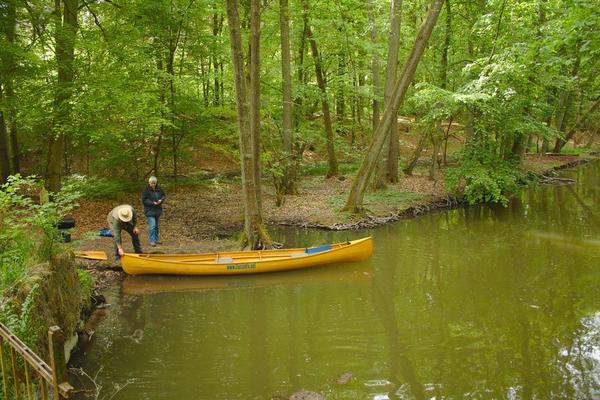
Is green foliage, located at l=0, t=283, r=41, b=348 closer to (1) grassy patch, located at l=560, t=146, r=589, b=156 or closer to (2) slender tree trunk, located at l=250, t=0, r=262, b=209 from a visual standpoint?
(2) slender tree trunk, located at l=250, t=0, r=262, b=209

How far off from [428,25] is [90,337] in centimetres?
1084

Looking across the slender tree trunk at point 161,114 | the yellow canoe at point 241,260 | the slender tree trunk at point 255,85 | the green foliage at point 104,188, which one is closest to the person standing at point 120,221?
the yellow canoe at point 241,260

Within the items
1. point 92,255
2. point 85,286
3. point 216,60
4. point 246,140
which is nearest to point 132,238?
point 92,255

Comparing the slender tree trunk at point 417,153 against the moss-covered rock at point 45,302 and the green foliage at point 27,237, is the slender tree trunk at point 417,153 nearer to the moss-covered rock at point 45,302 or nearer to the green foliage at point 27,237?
the moss-covered rock at point 45,302

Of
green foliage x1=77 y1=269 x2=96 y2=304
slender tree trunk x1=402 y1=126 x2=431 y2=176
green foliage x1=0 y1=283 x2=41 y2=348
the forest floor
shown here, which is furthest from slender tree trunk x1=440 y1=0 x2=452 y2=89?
green foliage x1=0 y1=283 x2=41 y2=348

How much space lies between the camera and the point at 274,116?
1758 centimetres

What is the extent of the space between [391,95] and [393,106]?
2.82 feet

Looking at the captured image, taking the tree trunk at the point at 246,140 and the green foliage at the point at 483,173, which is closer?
the tree trunk at the point at 246,140

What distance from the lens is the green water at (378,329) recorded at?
5.83m

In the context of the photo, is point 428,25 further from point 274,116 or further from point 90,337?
point 90,337

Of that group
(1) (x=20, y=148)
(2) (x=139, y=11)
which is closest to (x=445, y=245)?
(2) (x=139, y=11)

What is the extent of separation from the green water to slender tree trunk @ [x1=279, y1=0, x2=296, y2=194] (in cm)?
586

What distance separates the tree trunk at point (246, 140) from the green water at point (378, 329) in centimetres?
146

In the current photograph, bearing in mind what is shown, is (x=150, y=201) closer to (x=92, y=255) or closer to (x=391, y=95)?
(x=92, y=255)
